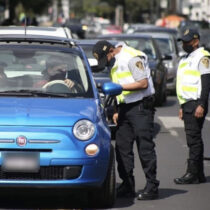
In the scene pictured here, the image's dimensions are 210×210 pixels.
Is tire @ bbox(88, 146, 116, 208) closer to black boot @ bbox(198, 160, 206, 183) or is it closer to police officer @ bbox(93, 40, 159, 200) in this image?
police officer @ bbox(93, 40, 159, 200)

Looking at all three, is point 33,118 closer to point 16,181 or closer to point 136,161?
point 16,181

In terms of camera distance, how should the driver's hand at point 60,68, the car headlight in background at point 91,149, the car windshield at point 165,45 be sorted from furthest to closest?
the car windshield at point 165,45 < the driver's hand at point 60,68 < the car headlight in background at point 91,149

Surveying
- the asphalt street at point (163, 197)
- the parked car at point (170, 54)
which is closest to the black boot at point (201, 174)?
the asphalt street at point (163, 197)

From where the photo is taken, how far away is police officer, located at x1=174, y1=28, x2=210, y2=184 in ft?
34.8

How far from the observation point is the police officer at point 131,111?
9516 mm

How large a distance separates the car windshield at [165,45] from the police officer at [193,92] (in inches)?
665

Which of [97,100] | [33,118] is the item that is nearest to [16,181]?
[33,118]

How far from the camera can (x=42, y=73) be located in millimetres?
9820

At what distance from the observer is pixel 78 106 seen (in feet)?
29.5

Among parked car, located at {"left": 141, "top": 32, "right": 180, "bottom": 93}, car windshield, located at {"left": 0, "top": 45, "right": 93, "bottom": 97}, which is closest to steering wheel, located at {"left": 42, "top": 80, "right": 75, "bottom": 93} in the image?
car windshield, located at {"left": 0, "top": 45, "right": 93, "bottom": 97}

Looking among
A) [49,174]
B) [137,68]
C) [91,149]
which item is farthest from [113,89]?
[49,174]

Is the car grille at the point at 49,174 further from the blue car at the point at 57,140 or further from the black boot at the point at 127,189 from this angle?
the black boot at the point at 127,189

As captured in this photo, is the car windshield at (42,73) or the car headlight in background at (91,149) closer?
the car headlight in background at (91,149)

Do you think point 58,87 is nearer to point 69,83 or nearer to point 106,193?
point 69,83
